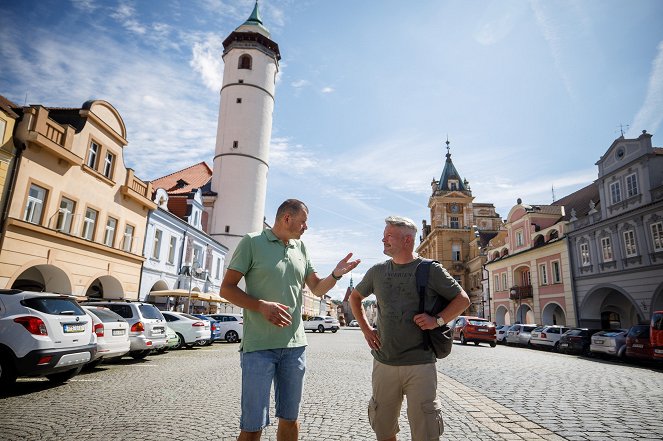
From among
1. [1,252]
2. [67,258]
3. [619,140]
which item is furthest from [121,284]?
[619,140]

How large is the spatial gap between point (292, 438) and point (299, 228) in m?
1.58

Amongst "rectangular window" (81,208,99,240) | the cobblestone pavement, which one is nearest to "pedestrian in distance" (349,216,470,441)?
the cobblestone pavement

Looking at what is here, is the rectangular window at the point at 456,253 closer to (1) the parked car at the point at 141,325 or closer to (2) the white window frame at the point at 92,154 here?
(2) the white window frame at the point at 92,154

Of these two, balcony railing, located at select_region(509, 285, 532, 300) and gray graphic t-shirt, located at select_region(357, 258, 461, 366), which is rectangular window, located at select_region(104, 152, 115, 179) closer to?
gray graphic t-shirt, located at select_region(357, 258, 461, 366)

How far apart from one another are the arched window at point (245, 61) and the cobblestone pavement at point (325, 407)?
3959 cm

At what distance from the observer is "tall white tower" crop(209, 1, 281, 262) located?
41.9 metres

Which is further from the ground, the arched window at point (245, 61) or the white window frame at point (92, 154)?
the arched window at point (245, 61)

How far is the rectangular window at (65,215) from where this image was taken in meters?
17.1

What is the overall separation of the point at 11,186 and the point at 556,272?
114ft

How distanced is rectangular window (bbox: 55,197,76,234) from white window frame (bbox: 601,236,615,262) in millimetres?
30177

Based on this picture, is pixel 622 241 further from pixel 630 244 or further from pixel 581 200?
pixel 581 200

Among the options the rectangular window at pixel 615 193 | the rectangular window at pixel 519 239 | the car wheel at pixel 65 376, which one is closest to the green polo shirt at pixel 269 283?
the car wheel at pixel 65 376

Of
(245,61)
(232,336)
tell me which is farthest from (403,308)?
(245,61)

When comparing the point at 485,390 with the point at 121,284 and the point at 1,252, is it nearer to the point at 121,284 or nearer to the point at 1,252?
the point at 1,252
